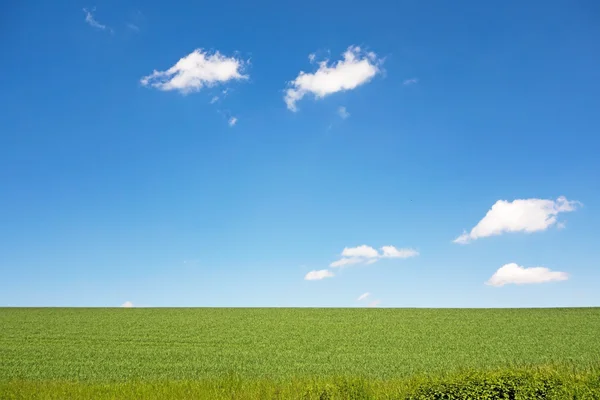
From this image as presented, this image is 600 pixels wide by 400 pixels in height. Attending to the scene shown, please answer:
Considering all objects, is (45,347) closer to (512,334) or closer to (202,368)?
(202,368)

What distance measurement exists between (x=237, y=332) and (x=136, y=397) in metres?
22.6

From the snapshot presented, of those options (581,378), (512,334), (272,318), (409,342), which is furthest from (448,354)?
(272,318)

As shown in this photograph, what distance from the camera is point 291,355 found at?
81.3 feet

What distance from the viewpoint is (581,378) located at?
11.0 metres

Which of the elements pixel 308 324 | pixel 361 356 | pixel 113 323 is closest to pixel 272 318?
pixel 308 324

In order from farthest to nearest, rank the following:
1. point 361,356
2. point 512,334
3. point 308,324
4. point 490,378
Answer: point 308,324 < point 512,334 < point 361,356 < point 490,378

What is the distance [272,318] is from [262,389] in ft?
108

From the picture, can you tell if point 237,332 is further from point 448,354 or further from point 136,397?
point 136,397

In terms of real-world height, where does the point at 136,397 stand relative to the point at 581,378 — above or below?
below

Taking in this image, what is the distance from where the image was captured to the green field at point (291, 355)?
42.5 feet

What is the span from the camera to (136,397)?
13055 mm

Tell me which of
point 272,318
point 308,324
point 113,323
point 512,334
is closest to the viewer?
point 512,334

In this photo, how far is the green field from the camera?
12969mm

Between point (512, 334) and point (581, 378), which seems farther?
point (512, 334)
